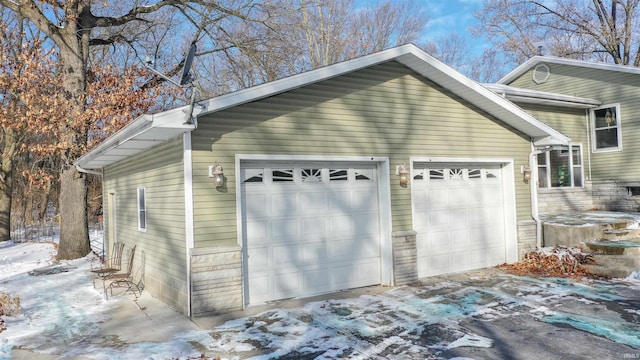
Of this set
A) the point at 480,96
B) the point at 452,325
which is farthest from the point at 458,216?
the point at 452,325

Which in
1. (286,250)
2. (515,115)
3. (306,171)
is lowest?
(286,250)

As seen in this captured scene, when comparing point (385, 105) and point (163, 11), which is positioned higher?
point (163, 11)

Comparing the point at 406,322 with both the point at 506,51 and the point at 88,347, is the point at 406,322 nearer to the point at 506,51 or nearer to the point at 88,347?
the point at 88,347

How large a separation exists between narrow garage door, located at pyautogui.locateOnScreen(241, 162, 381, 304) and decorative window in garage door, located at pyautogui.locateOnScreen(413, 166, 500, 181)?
43.4 inches

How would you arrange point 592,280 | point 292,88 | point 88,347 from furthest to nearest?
point 592,280, point 292,88, point 88,347

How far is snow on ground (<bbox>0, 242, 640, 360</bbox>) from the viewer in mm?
4695

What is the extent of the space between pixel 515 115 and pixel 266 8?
8.64m

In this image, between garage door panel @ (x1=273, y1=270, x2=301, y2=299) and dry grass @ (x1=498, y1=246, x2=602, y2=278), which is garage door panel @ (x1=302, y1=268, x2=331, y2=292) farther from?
dry grass @ (x1=498, y1=246, x2=602, y2=278)

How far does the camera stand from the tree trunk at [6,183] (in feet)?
57.6

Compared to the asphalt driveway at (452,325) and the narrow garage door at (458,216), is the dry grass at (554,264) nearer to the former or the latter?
the narrow garage door at (458,216)

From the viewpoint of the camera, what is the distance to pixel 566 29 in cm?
2228

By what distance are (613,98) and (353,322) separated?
41.1ft

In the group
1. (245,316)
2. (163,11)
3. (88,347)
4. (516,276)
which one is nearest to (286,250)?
(245,316)

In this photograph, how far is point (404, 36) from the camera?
81.3ft
